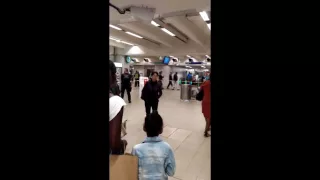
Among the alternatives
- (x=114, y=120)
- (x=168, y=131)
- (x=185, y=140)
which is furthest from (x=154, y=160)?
(x=168, y=131)

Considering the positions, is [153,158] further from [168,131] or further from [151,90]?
[151,90]

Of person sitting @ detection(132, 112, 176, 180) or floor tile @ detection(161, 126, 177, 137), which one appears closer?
person sitting @ detection(132, 112, 176, 180)

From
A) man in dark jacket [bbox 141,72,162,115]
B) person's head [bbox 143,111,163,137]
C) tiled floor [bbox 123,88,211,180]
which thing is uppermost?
man in dark jacket [bbox 141,72,162,115]

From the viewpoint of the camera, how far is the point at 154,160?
5.06 ft

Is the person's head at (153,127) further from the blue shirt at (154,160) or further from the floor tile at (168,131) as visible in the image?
the floor tile at (168,131)

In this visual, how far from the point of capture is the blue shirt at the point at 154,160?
1.53m

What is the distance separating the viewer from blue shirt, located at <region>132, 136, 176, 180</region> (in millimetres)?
1528

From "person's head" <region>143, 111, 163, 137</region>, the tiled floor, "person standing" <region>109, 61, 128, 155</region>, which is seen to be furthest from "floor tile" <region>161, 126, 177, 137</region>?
"person standing" <region>109, 61, 128, 155</region>

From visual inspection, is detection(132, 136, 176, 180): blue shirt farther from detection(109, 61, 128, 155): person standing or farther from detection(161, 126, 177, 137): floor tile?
detection(161, 126, 177, 137): floor tile

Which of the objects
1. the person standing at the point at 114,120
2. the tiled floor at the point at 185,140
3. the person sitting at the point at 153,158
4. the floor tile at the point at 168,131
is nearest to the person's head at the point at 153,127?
the person sitting at the point at 153,158
